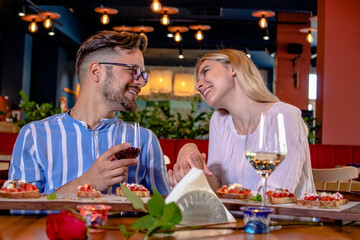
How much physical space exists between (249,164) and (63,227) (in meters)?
1.36

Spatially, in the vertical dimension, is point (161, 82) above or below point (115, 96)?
above

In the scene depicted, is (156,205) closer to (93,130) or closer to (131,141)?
(131,141)

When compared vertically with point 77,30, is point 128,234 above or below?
below

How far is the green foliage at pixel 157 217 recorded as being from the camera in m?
0.86

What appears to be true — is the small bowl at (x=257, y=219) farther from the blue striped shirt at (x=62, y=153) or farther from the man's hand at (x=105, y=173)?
the blue striped shirt at (x=62, y=153)

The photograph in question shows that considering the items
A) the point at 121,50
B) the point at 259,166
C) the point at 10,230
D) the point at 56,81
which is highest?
the point at 56,81

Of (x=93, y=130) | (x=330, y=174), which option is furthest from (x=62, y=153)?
(x=330, y=174)

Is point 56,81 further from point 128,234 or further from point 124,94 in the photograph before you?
point 128,234

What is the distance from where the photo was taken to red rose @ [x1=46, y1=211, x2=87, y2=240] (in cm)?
87

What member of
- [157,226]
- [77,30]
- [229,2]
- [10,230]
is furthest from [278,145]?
[77,30]

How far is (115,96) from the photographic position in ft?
7.27

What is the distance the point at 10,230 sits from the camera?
42.5 inches

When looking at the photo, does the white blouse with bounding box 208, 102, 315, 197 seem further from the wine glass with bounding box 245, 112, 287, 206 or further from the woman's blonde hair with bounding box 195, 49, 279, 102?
the wine glass with bounding box 245, 112, 287, 206

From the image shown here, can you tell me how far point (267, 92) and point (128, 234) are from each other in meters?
1.52
